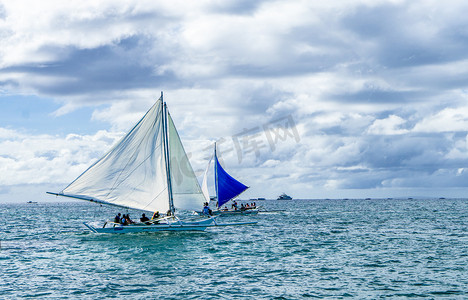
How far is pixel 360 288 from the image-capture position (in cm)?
2858

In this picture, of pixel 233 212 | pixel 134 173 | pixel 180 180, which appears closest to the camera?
pixel 134 173

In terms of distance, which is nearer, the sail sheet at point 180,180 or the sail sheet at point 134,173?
the sail sheet at point 134,173

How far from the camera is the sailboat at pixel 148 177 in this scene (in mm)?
47250

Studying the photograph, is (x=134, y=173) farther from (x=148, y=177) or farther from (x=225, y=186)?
(x=225, y=186)

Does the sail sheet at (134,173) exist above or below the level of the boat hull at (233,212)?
above

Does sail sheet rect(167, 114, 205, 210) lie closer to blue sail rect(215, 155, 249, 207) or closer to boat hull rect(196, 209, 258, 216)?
boat hull rect(196, 209, 258, 216)

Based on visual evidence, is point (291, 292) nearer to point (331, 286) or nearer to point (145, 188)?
point (331, 286)

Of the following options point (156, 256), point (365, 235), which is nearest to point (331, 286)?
point (156, 256)

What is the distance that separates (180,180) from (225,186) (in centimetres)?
4362

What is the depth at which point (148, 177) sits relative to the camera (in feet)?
163

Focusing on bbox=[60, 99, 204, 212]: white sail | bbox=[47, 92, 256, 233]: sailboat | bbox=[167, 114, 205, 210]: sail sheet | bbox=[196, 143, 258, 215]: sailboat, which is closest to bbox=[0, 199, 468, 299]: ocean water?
bbox=[47, 92, 256, 233]: sailboat

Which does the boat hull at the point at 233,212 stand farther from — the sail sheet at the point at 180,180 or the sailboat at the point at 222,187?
the sail sheet at the point at 180,180

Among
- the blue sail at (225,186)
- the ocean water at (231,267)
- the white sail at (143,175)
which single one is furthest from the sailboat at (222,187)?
the white sail at (143,175)

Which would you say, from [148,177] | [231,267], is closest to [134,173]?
[148,177]
